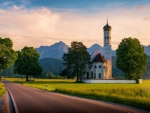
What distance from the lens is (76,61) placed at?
83.9m

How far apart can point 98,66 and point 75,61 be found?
56.8 ft

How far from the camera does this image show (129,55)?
74000 millimetres

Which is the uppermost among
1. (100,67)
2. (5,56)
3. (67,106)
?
(5,56)

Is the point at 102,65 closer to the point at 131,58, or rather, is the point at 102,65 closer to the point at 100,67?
the point at 100,67

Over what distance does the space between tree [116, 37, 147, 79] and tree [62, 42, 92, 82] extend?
41.8ft

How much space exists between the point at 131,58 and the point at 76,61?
2004 centimetres

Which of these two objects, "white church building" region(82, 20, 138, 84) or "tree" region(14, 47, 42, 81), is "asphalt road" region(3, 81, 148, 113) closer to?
"tree" region(14, 47, 42, 81)

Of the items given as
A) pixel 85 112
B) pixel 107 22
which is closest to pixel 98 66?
pixel 107 22

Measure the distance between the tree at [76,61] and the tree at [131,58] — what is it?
12731 millimetres

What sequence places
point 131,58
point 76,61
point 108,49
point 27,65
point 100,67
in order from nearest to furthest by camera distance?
point 131,58 < point 76,61 < point 27,65 < point 100,67 < point 108,49

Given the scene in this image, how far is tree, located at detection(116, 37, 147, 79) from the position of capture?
7444 centimetres

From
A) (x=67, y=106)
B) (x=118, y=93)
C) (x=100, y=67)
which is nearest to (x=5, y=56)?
(x=100, y=67)

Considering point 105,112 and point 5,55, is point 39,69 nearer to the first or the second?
point 5,55

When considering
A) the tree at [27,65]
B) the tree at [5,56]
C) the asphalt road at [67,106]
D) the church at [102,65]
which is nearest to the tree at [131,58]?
the church at [102,65]
